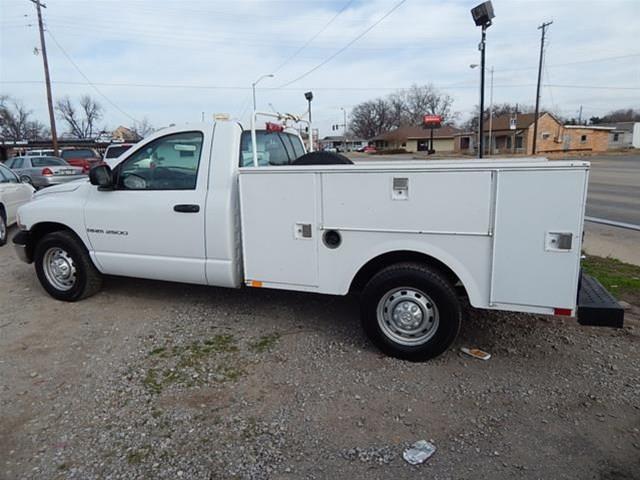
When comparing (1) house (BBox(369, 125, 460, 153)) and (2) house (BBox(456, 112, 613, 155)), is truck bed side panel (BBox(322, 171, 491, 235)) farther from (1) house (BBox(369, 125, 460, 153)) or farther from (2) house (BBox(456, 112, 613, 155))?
(1) house (BBox(369, 125, 460, 153))

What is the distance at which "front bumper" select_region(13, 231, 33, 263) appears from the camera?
5488 mm

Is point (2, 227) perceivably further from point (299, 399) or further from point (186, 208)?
point (299, 399)

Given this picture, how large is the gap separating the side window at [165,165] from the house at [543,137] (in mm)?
58298

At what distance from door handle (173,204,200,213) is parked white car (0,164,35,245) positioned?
21.5ft

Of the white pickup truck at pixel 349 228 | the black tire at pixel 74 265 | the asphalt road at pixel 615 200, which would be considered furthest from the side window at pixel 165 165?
the asphalt road at pixel 615 200

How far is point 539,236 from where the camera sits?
130 inches

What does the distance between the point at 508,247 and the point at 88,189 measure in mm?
4319

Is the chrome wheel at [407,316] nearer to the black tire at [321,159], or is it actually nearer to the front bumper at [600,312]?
the front bumper at [600,312]

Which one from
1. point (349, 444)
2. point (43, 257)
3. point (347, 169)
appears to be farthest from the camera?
point (43, 257)

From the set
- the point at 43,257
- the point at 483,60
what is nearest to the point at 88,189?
the point at 43,257

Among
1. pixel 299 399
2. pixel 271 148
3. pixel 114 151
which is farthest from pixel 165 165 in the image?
pixel 114 151

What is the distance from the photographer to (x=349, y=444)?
2.91m

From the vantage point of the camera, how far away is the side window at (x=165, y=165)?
451 cm

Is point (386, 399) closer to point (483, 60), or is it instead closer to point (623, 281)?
point (623, 281)
